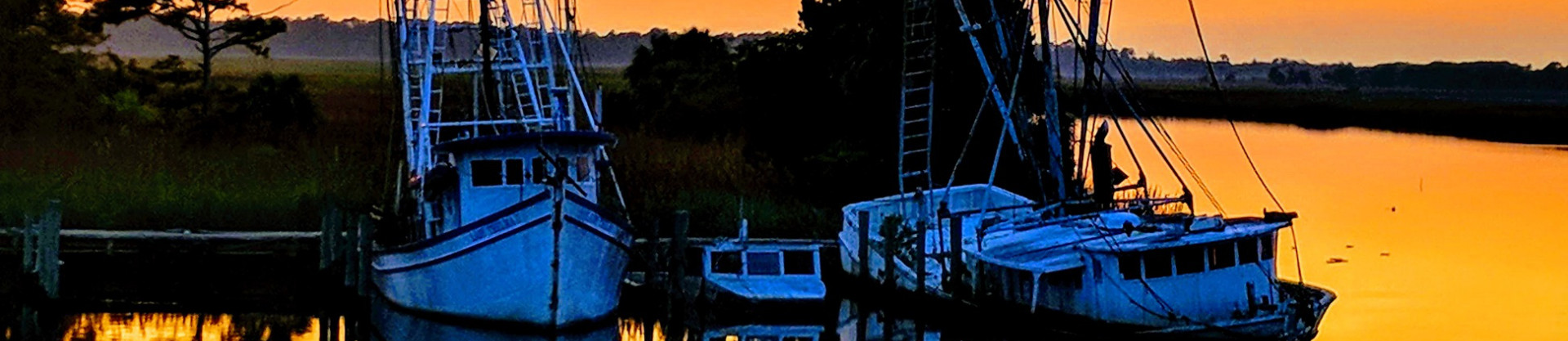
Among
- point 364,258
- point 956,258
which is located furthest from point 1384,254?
point 364,258

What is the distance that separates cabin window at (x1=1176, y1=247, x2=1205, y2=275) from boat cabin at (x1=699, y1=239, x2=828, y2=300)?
6362mm

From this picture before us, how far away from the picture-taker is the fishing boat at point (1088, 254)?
1318 inches

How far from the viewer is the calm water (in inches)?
1430

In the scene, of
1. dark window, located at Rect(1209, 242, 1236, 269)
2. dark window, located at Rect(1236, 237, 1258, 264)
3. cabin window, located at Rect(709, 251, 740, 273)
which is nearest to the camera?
dark window, located at Rect(1209, 242, 1236, 269)

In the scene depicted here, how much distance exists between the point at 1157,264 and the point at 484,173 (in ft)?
35.1

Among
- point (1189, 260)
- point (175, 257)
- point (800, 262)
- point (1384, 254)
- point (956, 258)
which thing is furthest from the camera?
point (1384, 254)

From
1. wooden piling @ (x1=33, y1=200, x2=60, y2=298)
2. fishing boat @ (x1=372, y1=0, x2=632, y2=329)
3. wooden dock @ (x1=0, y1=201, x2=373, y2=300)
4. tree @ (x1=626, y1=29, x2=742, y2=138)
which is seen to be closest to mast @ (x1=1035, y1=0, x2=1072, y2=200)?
fishing boat @ (x1=372, y1=0, x2=632, y2=329)

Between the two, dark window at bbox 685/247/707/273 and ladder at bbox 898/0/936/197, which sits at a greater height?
ladder at bbox 898/0/936/197

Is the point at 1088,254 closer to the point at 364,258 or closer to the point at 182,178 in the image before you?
the point at 364,258

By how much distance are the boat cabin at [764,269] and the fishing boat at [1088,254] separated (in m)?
1.43

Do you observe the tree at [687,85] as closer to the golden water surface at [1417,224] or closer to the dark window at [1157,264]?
the golden water surface at [1417,224]

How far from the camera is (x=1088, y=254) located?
3384cm

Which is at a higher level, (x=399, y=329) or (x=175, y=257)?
(x=175, y=257)

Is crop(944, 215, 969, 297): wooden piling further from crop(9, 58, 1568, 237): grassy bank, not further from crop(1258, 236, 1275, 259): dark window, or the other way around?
crop(1258, 236, 1275, 259): dark window
